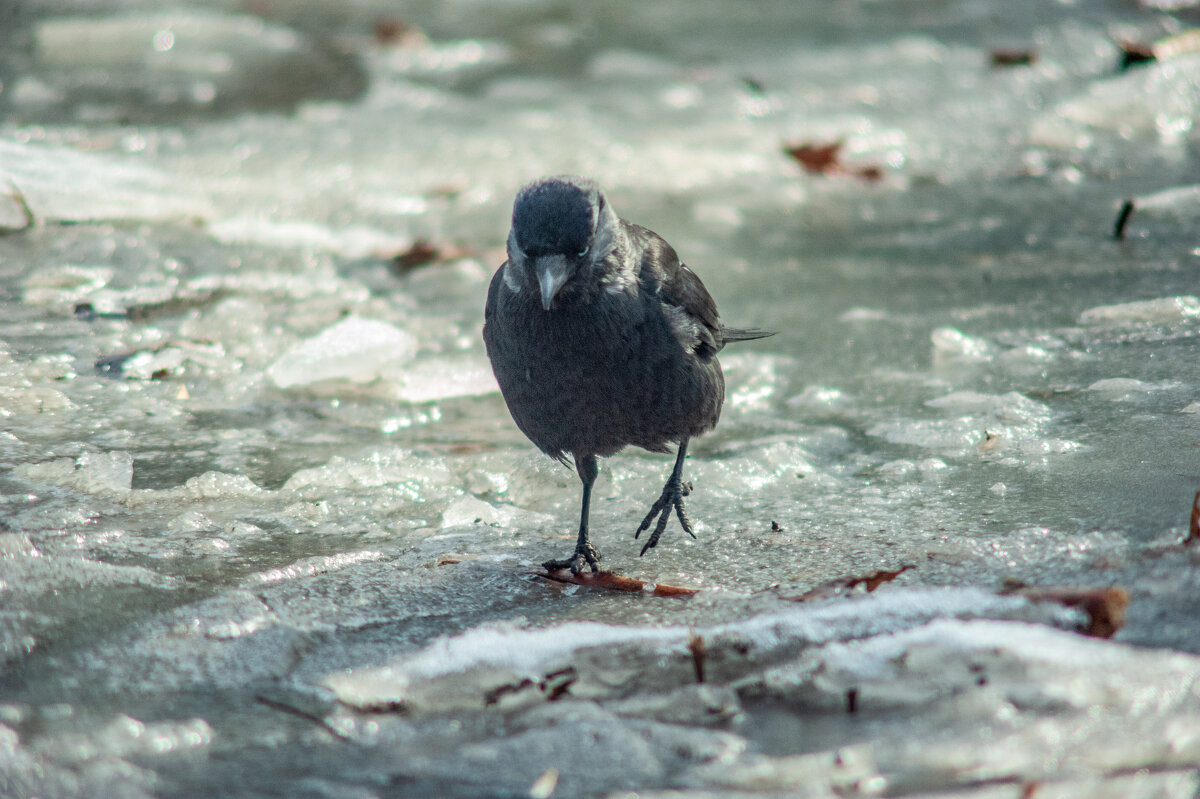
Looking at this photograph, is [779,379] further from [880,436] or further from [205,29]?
[205,29]

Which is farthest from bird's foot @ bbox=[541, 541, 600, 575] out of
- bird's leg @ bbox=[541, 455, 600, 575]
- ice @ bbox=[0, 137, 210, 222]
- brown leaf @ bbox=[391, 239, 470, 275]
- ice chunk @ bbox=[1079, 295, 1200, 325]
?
ice @ bbox=[0, 137, 210, 222]

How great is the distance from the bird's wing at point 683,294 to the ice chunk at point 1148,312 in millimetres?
1471

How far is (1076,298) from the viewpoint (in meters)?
3.90

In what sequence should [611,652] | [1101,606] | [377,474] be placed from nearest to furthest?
[1101,606] → [611,652] → [377,474]

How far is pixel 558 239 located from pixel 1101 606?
60.2 inches

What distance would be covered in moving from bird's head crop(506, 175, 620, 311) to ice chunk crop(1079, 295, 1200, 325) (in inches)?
77.0

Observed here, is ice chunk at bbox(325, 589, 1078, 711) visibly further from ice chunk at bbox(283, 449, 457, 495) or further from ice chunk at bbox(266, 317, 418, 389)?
ice chunk at bbox(266, 317, 418, 389)

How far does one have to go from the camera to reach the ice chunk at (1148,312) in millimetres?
3559

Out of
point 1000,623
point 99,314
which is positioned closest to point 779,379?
point 1000,623

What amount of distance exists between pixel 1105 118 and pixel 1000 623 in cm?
500

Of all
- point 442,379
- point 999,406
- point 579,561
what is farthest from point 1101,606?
point 442,379

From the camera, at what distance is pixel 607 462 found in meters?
3.43

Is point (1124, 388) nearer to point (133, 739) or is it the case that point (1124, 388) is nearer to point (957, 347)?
point (957, 347)

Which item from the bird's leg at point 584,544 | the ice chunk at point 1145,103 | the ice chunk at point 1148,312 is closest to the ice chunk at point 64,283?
the bird's leg at point 584,544
